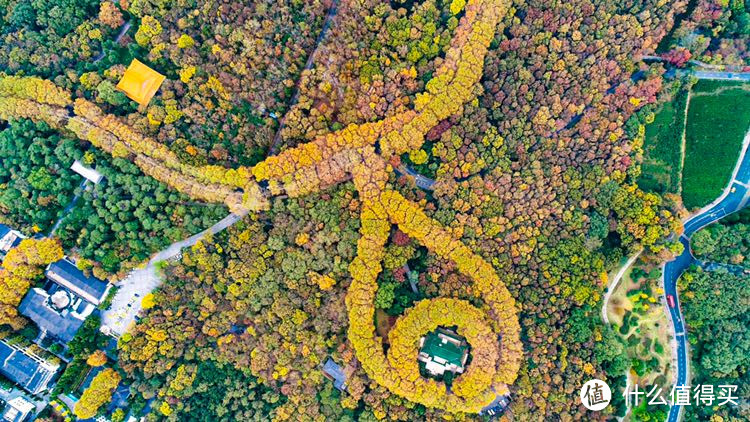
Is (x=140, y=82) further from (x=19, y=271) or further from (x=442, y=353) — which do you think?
(x=442, y=353)

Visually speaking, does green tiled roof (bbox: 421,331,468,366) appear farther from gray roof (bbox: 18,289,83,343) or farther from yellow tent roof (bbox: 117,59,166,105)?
yellow tent roof (bbox: 117,59,166,105)

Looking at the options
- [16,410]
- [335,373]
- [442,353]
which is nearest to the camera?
[16,410]

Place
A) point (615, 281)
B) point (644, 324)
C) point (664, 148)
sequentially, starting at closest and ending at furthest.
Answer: point (644, 324)
point (615, 281)
point (664, 148)

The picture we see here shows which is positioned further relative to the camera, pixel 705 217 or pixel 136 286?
pixel 705 217

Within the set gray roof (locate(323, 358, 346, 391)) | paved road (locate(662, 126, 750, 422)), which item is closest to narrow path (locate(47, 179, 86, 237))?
gray roof (locate(323, 358, 346, 391))

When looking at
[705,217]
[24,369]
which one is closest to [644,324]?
[705,217]

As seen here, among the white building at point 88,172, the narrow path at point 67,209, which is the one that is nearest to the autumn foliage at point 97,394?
the narrow path at point 67,209

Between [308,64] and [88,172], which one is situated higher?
[308,64]
